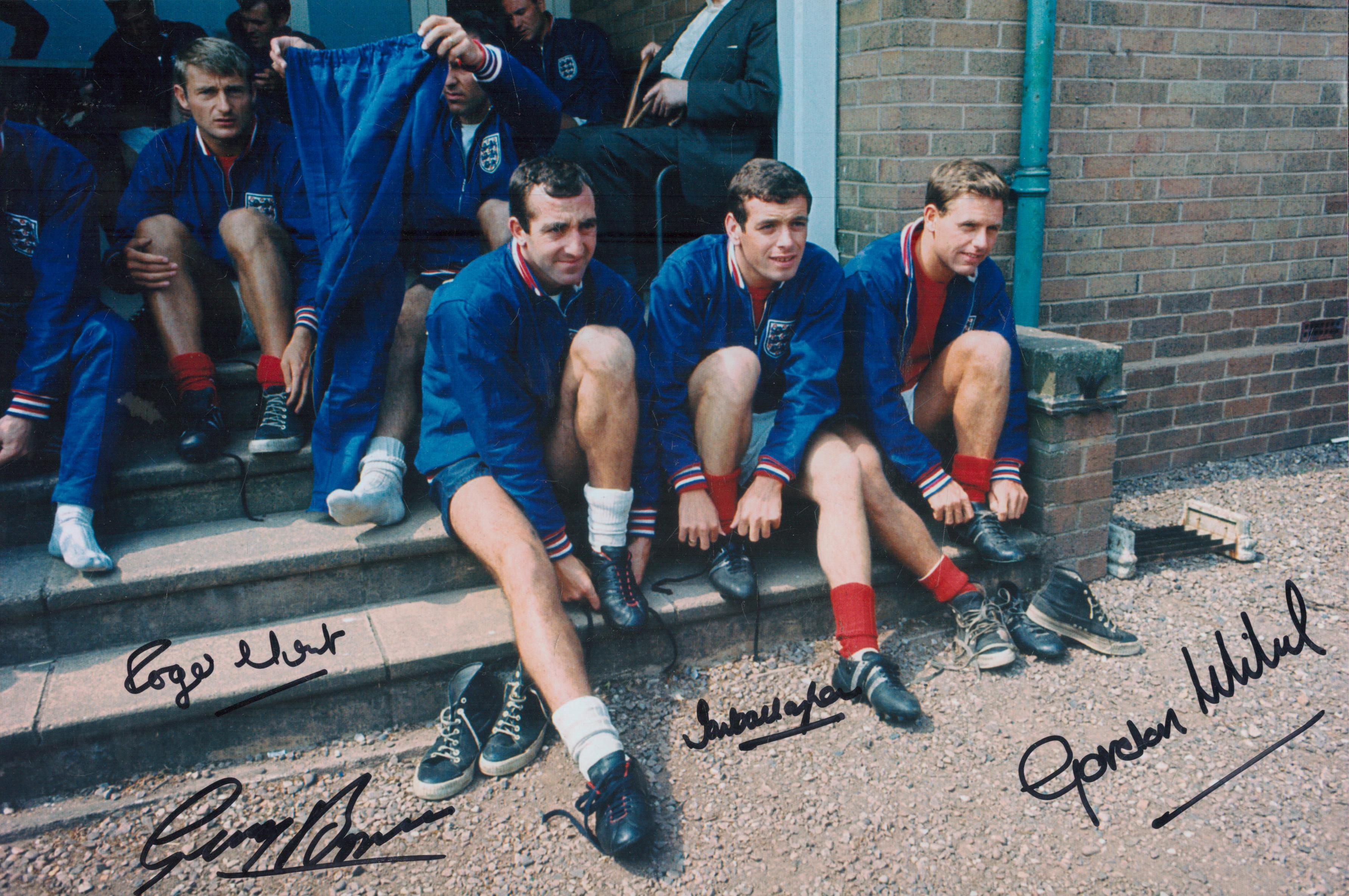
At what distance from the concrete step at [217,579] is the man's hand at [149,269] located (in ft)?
2.39

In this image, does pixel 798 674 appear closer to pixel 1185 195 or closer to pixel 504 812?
pixel 504 812

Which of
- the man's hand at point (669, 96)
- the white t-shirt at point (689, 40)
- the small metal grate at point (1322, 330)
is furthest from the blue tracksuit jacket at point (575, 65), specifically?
the small metal grate at point (1322, 330)

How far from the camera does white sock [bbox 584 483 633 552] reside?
2.51 meters

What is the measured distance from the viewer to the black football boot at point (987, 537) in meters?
2.81

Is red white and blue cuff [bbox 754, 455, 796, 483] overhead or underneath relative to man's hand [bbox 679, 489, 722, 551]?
overhead

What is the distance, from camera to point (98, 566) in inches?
92.0

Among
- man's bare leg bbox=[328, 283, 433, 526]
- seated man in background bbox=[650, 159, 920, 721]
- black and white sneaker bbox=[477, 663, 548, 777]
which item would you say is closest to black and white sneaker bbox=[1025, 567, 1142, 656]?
seated man in background bbox=[650, 159, 920, 721]

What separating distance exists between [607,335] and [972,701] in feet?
4.58

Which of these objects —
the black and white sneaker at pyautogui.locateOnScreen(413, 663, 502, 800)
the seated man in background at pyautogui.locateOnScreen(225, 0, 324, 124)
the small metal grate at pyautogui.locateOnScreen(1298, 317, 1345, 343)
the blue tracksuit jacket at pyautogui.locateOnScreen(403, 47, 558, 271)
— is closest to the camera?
the black and white sneaker at pyautogui.locateOnScreen(413, 663, 502, 800)

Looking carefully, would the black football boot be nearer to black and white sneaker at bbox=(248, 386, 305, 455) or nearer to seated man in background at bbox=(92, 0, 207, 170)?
black and white sneaker at bbox=(248, 386, 305, 455)

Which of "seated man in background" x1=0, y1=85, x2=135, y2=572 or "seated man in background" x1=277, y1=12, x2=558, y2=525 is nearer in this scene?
"seated man in background" x1=0, y1=85, x2=135, y2=572

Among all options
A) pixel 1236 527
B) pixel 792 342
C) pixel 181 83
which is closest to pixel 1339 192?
pixel 1236 527

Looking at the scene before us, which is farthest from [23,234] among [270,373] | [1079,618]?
[1079,618]

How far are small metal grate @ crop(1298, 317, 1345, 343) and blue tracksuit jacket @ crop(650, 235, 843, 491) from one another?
2928 mm
